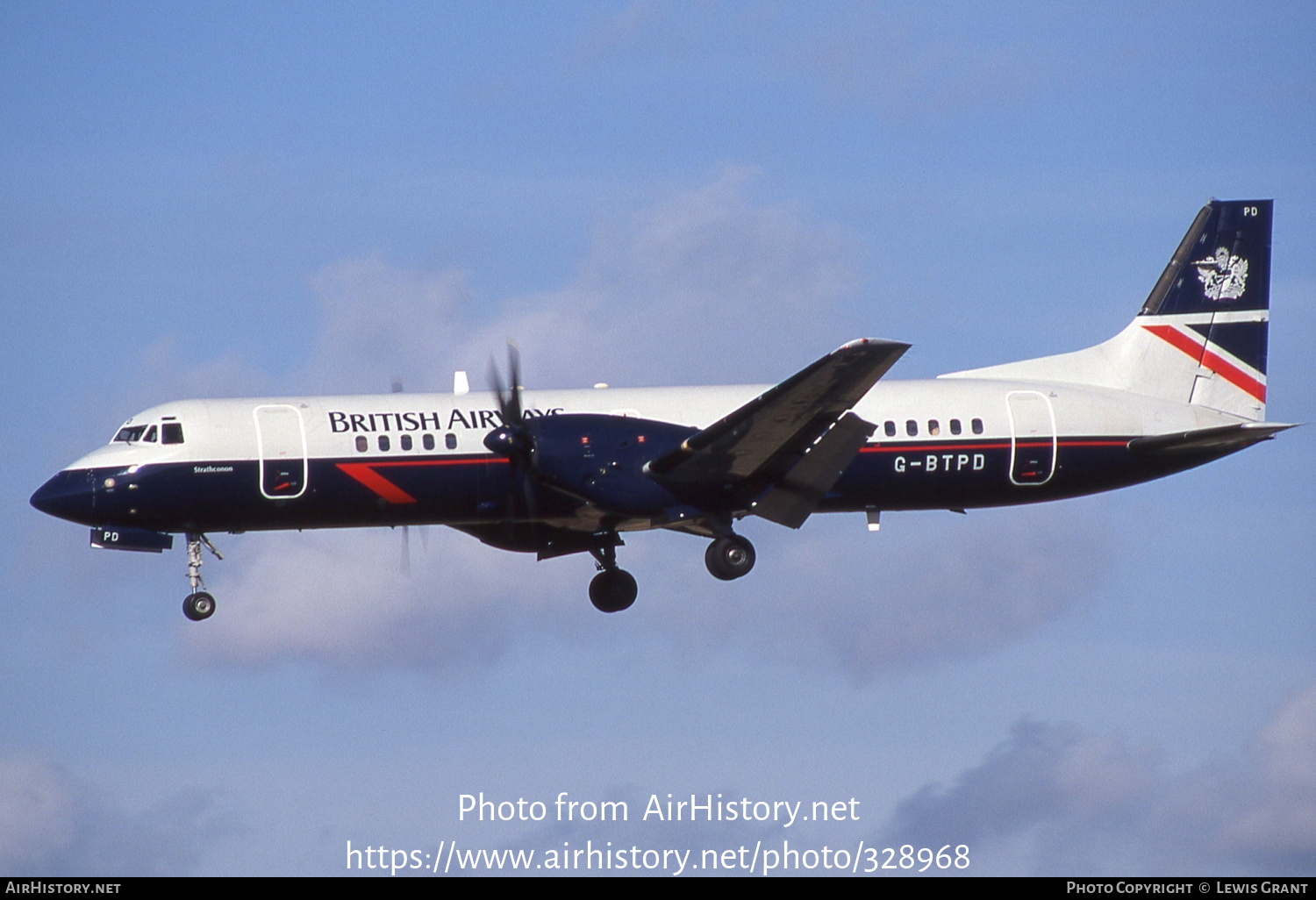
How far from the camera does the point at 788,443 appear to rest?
30.4m

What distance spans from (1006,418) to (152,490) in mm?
14546

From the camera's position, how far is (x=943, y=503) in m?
32.7

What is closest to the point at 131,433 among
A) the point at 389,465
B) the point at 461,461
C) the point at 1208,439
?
the point at 389,465

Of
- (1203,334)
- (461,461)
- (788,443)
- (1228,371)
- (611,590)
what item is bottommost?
(611,590)

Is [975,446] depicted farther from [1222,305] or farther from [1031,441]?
[1222,305]

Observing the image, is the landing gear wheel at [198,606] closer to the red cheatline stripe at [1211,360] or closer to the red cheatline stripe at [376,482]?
the red cheatline stripe at [376,482]

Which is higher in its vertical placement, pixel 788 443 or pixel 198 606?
pixel 788 443

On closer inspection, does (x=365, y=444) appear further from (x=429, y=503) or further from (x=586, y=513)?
(x=586, y=513)

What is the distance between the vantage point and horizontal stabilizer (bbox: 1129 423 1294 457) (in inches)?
1284

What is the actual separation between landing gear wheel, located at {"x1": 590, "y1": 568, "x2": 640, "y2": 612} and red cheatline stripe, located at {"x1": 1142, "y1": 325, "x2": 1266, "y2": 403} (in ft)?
36.3

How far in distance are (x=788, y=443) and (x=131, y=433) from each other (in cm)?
1083

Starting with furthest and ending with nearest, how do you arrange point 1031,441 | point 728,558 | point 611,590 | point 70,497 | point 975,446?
point 611,590 < point 1031,441 < point 975,446 < point 728,558 < point 70,497
